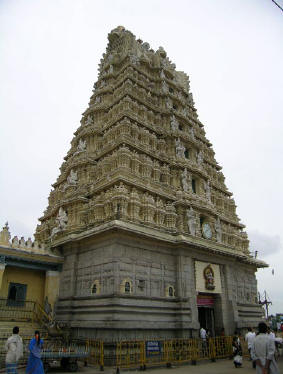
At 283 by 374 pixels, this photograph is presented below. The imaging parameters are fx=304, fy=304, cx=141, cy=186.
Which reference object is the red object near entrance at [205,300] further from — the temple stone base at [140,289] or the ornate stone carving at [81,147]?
the ornate stone carving at [81,147]

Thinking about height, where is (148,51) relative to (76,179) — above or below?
above

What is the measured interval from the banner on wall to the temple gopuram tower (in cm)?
7

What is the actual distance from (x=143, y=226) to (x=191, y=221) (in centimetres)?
517

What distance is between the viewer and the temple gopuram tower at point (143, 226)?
59.4 feet

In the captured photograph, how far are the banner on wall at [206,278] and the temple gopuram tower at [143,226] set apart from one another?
0.23 ft

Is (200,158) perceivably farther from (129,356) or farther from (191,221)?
(129,356)

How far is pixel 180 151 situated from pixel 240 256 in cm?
1025

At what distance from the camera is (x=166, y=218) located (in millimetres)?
22375

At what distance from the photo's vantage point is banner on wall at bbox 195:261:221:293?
2153cm

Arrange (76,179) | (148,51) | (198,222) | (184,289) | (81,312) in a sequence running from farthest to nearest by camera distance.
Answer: (148,51) → (76,179) → (198,222) → (184,289) → (81,312)

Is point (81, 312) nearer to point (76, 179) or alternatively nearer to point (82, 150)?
point (76, 179)

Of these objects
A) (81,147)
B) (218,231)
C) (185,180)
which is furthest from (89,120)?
(218,231)

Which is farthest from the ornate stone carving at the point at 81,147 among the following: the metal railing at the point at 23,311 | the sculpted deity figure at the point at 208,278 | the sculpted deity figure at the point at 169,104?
the sculpted deity figure at the point at 208,278

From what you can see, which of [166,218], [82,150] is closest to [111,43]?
[82,150]
